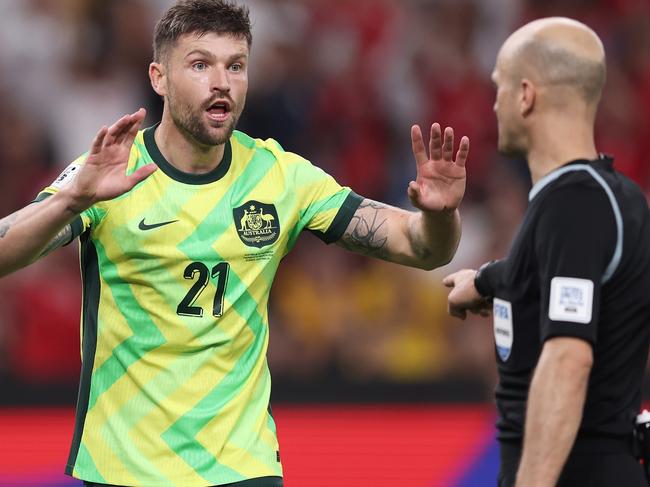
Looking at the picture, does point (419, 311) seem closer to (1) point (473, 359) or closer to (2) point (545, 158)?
(1) point (473, 359)

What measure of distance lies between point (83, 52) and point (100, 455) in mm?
6580

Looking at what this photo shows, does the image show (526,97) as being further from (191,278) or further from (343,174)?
(343,174)

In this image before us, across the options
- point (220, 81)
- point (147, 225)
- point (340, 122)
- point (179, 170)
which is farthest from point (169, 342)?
point (340, 122)

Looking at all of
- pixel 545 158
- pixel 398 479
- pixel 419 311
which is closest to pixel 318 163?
pixel 419 311

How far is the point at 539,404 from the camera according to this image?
12.5 feet

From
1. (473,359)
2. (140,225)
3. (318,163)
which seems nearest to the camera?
(140,225)

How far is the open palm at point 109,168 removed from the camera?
4.60 meters

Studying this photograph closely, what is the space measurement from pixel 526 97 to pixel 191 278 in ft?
5.04

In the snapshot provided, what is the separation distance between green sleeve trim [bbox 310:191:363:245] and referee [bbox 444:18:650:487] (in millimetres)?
1248

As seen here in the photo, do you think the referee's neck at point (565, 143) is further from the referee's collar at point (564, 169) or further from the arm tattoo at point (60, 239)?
the arm tattoo at point (60, 239)

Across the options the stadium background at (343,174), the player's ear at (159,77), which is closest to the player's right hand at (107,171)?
the player's ear at (159,77)

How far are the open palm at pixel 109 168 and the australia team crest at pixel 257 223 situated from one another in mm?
536

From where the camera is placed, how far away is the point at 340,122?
11250 millimetres

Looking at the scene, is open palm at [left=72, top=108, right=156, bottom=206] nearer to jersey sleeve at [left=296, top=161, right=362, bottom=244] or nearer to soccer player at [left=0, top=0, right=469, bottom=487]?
soccer player at [left=0, top=0, right=469, bottom=487]
